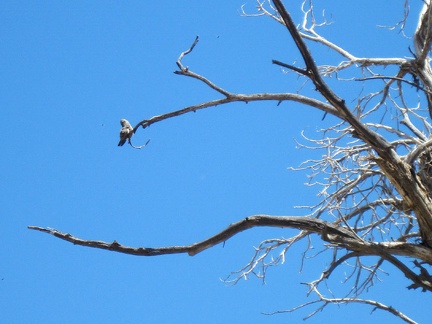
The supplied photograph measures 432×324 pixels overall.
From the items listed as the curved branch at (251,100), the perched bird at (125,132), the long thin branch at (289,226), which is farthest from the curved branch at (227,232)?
the curved branch at (251,100)

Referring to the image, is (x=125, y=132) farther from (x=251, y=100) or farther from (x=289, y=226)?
(x=289, y=226)

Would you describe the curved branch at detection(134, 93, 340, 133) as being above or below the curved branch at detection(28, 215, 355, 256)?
above

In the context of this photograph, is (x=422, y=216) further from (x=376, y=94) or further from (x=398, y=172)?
(x=376, y=94)

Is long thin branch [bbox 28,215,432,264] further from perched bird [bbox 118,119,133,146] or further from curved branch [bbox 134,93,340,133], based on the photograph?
curved branch [bbox 134,93,340,133]

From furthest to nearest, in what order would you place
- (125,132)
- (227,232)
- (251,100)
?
(251,100) < (227,232) < (125,132)

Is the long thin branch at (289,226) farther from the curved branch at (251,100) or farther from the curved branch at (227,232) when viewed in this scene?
the curved branch at (251,100)

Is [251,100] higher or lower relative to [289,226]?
higher

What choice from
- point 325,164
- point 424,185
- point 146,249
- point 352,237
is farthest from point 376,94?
point 146,249

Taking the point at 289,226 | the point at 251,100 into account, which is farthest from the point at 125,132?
the point at 289,226

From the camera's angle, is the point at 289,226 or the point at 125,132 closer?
the point at 125,132

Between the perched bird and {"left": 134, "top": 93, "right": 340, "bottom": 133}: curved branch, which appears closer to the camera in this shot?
the perched bird

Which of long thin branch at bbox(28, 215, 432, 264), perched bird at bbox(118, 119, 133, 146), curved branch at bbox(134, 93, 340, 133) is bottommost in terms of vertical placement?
long thin branch at bbox(28, 215, 432, 264)

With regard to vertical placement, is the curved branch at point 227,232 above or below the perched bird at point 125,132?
below

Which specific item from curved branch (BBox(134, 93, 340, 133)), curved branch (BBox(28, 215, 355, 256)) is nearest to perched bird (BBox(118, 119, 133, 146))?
curved branch (BBox(134, 93, 340, 133))
